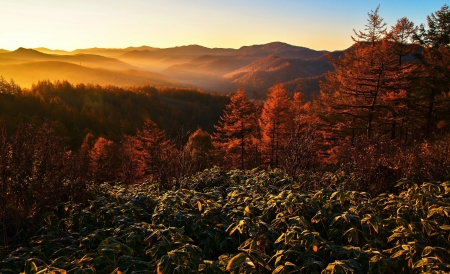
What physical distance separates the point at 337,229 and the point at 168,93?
138 metres

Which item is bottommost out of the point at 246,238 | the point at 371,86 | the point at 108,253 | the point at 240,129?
the point at 240,129

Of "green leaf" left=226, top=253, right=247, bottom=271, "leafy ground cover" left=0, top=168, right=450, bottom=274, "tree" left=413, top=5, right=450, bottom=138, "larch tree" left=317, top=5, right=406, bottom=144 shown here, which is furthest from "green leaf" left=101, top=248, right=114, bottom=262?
"tree" left=413, top=5, right=450, bottom=138

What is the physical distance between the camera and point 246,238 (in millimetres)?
3156

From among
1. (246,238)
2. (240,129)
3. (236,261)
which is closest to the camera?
(236,261)

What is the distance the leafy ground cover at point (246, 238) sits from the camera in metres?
2.23

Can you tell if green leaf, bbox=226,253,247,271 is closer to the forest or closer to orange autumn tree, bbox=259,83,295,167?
the forest

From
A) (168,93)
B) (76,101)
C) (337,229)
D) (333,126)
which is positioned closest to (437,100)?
(333,126)

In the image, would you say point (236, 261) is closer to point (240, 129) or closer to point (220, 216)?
point (220, 216)

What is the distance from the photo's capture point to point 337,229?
3.02 meters

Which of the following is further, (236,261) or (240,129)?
(240,129)

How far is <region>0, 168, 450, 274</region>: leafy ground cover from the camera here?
7.32ft

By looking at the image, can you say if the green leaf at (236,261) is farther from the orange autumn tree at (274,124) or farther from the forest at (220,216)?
the orange autumn tree at (274,124)

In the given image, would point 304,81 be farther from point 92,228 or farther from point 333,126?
point 92,228

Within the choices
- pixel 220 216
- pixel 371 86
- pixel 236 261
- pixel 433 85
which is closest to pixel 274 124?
pixel 371 86
